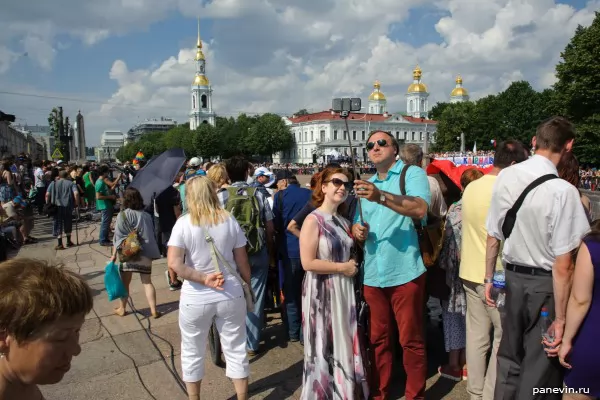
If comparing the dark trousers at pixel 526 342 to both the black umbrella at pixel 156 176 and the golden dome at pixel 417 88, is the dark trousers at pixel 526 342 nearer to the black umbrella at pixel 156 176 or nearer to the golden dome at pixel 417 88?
the black umbrella at pixel 156 176

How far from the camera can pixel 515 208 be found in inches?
100

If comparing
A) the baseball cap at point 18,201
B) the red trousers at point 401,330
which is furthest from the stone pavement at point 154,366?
the baseball cap at point 18,201

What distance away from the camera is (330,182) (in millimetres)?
3162

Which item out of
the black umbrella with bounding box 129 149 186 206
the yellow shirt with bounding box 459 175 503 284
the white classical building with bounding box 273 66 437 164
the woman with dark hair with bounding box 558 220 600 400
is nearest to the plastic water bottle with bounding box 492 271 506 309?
the yellow shirt with bounding box 459 175 503 284

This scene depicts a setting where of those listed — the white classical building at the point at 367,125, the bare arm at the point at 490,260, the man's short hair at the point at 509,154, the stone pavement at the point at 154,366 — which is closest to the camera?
the bare arm at the point at 490,260

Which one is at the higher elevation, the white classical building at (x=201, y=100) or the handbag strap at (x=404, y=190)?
the white classical building at (x=201, y=100)

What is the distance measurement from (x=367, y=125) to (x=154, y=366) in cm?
10179

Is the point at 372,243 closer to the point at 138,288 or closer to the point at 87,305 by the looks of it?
the point at 87,305

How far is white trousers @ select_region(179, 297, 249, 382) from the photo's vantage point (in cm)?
303

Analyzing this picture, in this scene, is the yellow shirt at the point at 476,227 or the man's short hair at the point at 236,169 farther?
the man's short hair at the point at 236,169

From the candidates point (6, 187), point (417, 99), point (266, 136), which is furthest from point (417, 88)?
point (6, 187)

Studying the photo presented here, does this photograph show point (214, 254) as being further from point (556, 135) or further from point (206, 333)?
point (556, 135)

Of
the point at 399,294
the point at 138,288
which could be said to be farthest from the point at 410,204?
the point at 138,288

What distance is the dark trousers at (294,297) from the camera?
14.7 feet
